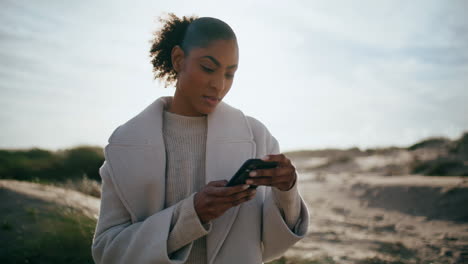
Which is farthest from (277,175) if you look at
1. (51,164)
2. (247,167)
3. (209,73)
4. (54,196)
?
(51,164)

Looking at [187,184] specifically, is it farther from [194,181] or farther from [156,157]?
[156,157]

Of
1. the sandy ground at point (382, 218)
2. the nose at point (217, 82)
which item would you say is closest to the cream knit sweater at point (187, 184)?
the nose at point (217, 82)

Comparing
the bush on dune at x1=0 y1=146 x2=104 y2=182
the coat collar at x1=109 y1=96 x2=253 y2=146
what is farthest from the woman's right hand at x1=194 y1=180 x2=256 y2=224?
the bush on dune at x1=0 y1=146 x2=104 y2=182

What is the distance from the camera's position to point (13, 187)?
17.5 feet

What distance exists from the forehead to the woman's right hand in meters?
0.84

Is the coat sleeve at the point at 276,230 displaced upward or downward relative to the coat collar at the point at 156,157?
downward

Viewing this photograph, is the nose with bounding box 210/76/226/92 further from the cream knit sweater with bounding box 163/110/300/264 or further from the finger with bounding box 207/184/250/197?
the finger with bounding box 207/184/250/197

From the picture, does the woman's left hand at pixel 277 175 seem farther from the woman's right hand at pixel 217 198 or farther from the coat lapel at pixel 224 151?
the coat lapel at pixel 224 151

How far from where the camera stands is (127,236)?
82.0 inches

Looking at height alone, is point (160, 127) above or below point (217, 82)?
below

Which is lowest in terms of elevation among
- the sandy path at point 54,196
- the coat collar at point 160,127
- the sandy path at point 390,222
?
the sandy path at point 390,222

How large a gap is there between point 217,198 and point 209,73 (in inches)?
33.9

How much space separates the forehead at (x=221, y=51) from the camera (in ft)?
7.23

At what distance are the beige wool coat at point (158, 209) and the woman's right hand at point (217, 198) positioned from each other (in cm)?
24
